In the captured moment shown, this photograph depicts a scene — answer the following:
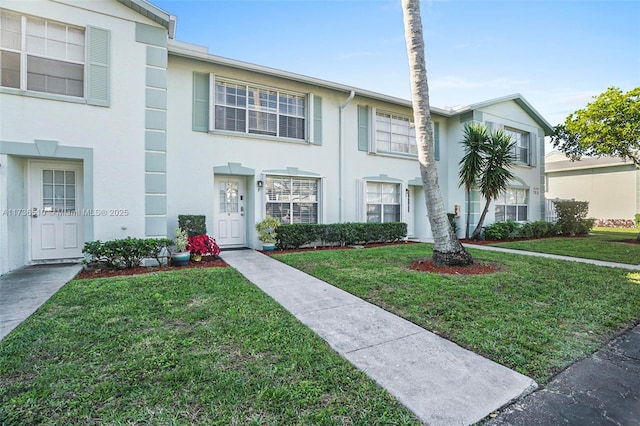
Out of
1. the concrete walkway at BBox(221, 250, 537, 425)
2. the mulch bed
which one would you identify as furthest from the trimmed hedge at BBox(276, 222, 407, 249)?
the concrete walkway at BBox(221, 250, 537, 425)

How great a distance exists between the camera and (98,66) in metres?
6.77

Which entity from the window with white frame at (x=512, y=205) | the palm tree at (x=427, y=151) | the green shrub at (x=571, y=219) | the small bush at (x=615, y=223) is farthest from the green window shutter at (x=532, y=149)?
the palm tree at (x=427, y=151)

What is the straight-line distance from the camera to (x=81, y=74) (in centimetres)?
679

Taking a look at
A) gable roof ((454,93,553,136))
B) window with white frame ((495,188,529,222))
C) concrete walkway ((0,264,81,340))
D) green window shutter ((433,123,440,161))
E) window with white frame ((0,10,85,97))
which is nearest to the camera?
concrete walkway ((0,264,81,340))

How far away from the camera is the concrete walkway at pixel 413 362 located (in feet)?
7.47

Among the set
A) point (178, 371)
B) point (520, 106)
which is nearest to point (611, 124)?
point (520, 106)

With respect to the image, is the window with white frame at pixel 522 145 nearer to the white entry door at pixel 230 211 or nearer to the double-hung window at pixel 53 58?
the white entry door at pixel 230 211

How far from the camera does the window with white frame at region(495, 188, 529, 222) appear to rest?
559 inches

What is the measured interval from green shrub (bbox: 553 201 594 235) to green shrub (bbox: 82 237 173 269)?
58.0 ft

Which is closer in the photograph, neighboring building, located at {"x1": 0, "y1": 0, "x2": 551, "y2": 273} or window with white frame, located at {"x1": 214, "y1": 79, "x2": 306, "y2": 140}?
neighboring building, located at {"x1": 0, "y1": 0, "x2": 551, "y2": 273}

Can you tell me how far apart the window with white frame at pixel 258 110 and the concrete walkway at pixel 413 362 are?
641 cm

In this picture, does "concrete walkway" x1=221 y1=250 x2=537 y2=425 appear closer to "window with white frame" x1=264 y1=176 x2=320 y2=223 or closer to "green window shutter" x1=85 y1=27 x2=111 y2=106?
"window with white frame" x1=264 y1=176 x2=320 y2=223

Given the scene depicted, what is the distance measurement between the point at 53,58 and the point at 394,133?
10.5 m

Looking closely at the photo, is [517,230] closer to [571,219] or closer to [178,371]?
[571,219]
